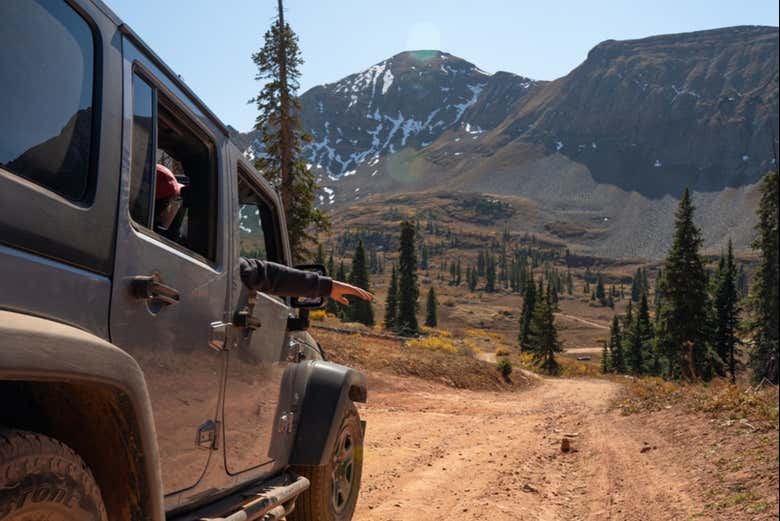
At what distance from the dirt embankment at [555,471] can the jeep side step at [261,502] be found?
5.67 ft

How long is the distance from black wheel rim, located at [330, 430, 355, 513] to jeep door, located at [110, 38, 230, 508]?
155cm

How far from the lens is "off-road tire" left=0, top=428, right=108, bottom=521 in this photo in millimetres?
1536

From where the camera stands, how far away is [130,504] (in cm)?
200

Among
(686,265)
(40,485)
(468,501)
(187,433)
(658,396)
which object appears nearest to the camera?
(40,485)

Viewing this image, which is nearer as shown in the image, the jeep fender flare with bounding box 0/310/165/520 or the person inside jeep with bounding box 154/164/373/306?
the jeep fender flare with bounding box 0/310/165/520

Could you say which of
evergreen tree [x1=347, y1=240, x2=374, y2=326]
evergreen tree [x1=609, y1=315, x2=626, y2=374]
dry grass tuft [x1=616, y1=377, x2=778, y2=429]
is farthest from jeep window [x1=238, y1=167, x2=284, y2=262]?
evergreen tree [x1=609, y1=315, x2=626, y2=374]

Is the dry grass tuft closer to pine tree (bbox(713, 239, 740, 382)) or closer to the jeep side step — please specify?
the jeep side step

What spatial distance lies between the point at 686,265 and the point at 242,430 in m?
39.3

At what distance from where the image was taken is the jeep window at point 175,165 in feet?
7.87

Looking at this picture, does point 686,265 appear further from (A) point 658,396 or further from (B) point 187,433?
(B) point 187,433

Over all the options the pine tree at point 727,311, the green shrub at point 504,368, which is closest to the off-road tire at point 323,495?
the green shrub at point 504,368

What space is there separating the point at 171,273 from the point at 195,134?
91cm

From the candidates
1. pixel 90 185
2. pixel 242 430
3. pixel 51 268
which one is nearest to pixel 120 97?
pixel 90 185

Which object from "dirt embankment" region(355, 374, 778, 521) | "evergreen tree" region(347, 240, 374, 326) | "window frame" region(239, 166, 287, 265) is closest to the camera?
"window frame" region(239, 166, 287, 265)
